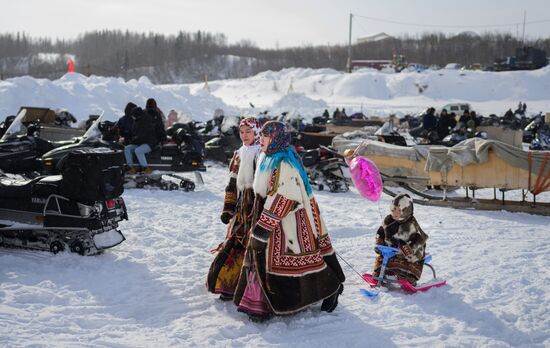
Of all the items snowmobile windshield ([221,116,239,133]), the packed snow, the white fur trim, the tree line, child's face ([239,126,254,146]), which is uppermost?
the tree line

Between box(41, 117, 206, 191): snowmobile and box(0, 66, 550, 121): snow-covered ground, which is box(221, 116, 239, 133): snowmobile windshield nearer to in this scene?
box(41, 117, 206, 191): snowmobile

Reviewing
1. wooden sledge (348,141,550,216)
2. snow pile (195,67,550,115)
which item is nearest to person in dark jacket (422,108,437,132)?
wooden sledge (348,141,550,216)

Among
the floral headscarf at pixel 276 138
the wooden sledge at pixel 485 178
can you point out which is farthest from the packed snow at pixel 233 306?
the floral headscarf at pixel 276 138

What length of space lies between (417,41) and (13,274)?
9455 centimetres

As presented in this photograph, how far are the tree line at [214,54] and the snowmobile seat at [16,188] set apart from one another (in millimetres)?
74891

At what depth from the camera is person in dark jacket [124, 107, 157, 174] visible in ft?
33.6

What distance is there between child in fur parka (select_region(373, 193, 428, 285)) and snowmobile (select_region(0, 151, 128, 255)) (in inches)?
113

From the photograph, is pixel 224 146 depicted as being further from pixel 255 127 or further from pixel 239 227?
pixel 239 227

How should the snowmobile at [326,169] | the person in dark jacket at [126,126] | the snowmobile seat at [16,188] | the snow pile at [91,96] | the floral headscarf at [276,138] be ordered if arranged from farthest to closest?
the snow pile at [91,96] → the snowmobile at [326,169] → the person in dark jacket at [126,126] → the snowmobile seat at [16,188] → the floral headscarf at [276,138]

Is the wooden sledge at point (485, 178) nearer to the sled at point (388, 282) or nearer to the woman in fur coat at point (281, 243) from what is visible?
the sled at point (388, 282)

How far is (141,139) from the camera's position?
33.9 feet

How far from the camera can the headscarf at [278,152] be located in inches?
171

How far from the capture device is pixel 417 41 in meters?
93.6

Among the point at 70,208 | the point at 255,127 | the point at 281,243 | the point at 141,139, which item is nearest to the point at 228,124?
the point at 141,139
